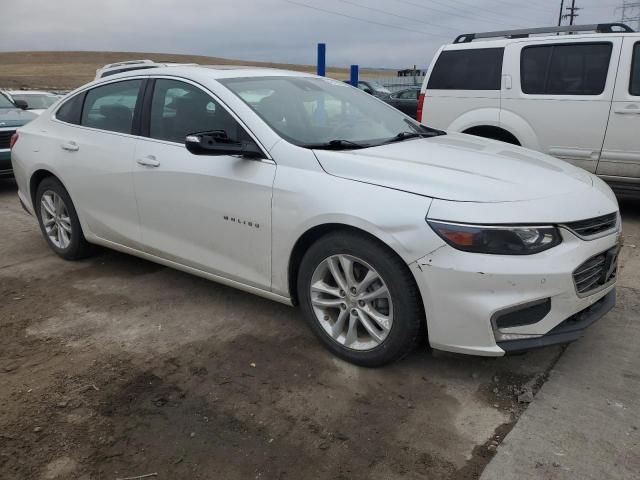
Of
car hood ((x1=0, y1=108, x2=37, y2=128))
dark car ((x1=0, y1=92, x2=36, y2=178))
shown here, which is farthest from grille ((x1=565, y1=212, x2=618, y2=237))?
car hood ((x1=0, y1=108, x2=37, y2=128))

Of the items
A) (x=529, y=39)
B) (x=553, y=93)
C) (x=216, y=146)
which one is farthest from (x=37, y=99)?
(x=216, y=146)

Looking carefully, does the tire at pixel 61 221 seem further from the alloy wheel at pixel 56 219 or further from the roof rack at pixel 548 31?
the roof rack at pixel 548 31

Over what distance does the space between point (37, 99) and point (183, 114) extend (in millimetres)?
10601

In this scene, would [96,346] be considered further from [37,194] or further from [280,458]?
[37,194]

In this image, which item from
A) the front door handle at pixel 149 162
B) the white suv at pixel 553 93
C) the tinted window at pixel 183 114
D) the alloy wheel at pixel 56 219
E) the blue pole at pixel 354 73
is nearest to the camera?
the tinted window at pixel 183 114

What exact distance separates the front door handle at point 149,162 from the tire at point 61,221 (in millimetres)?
1118

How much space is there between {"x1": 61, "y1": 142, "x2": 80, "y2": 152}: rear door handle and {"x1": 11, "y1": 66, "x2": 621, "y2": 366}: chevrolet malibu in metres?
0.05

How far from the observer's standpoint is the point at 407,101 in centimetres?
1590

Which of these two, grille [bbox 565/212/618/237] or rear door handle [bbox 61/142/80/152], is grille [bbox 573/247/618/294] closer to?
grille [bbox 565/212/618/237]

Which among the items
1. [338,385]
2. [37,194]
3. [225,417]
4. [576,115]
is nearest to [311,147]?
[338,385]

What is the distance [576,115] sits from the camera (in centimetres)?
608

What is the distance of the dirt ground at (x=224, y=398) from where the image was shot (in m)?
2.46

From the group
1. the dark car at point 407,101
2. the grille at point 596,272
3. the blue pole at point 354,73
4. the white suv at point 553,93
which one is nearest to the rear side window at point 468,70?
the white suv at point 553,93

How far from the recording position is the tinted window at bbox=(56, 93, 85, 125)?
4715mm
